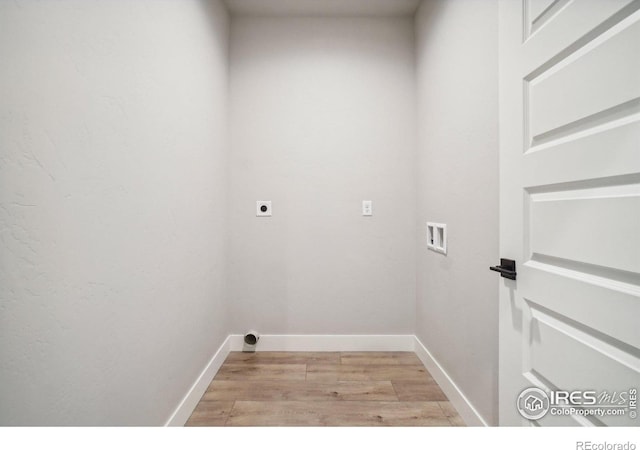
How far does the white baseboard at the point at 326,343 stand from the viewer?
7.21 ft

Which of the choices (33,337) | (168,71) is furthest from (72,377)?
(168,71)

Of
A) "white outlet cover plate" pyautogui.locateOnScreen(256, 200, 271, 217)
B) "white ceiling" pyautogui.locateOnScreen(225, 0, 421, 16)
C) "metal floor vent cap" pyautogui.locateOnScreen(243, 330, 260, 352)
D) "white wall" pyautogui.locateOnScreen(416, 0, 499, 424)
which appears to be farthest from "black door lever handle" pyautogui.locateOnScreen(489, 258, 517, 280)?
"white ceiling" pyautogui.locateOnScreen(225, 0, 421, 16)

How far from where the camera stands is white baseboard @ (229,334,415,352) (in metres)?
2.20

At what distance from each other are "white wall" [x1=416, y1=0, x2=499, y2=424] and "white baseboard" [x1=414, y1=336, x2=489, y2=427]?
3cm

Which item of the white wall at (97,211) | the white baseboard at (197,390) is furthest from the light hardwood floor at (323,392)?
the white wall at (97,211)

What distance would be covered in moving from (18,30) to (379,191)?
196 cm

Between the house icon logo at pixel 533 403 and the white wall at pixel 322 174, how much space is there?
Result: 1335 millimetres

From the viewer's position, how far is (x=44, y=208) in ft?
2.36

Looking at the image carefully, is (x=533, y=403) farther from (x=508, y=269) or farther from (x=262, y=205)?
(x=262, y=205)

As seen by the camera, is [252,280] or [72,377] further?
[252,280]

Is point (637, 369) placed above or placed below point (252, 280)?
above

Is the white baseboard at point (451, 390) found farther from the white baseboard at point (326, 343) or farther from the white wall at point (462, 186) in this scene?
the white baseboard at point (326, 343)

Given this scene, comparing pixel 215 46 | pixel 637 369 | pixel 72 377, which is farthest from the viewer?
pixel 215 46

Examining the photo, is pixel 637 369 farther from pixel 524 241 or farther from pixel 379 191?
pixel 379 191
